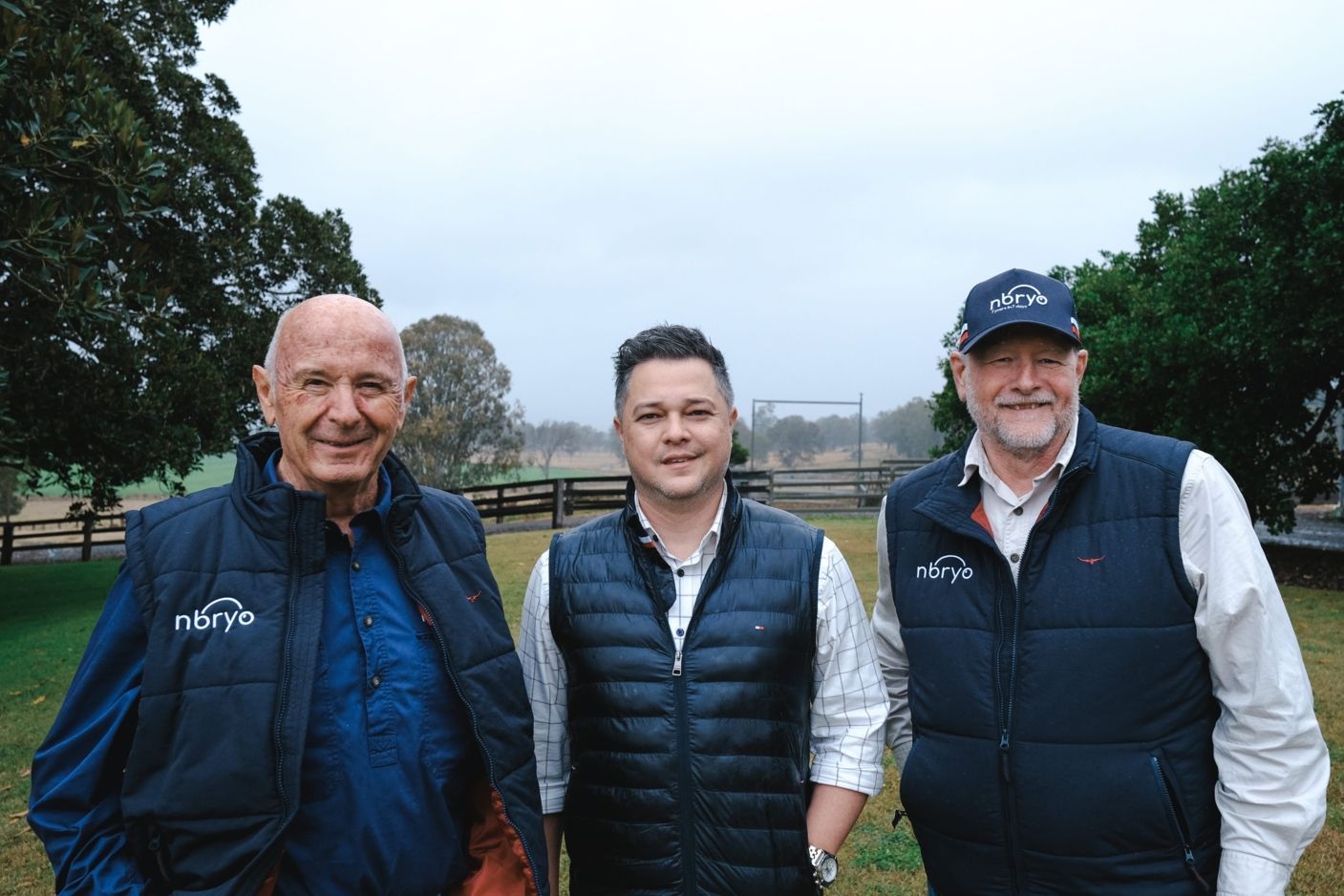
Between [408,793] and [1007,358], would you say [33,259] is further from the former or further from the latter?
[1007,358]

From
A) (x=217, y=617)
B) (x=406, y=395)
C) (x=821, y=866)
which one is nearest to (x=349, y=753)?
(x=217, y=617)

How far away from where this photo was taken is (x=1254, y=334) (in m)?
11.7

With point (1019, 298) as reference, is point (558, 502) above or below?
below

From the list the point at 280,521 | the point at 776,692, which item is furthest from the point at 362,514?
the point at 776,692

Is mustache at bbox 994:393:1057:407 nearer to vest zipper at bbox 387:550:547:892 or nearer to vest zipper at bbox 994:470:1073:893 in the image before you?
vest zipper at bbox 994:470:1073:893

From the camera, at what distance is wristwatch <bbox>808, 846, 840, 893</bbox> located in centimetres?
219

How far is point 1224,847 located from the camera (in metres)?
2.10

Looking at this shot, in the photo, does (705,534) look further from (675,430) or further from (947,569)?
(947,569)

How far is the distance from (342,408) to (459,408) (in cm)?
3774

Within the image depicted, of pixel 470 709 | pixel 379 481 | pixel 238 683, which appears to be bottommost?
pixel 470 709

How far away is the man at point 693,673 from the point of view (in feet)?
7.07

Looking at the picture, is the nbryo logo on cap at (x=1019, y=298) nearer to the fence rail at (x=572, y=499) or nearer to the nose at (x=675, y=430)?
the nose at (x=675, y=430)

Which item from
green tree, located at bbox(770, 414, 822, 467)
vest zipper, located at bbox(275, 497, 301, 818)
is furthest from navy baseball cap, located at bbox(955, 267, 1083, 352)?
green tree, located at bbox(770, 414, 822, 467)

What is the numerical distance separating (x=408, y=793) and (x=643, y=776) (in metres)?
0.55
